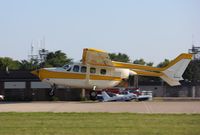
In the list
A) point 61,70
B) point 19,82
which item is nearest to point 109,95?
point 61,70

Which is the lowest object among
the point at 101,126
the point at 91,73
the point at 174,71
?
the point at 101,126

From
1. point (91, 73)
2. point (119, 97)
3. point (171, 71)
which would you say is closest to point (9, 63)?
point (91, 73)

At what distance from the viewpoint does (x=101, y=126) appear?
1480cm

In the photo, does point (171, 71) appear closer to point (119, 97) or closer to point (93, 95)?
point (119, 97)

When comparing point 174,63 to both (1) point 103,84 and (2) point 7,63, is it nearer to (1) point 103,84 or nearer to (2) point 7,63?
(1) point 103,84

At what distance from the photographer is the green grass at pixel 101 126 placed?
528 inches

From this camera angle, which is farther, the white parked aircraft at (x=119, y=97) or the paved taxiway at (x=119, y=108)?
the white parked aircraft at (x=119, y=97)

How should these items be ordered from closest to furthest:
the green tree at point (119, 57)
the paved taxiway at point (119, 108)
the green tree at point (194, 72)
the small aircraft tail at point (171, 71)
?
the paved taxiway at point (119, 108), the small aircraft tail at point (171, 71), the green tree at point (194, 72), the green tree at point (119, 57)

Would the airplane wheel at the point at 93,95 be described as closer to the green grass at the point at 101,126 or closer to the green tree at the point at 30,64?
the green grass at the point at 101,126

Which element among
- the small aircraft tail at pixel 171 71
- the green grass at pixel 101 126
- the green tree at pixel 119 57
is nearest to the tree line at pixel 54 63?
the green tree at pixel 119 57

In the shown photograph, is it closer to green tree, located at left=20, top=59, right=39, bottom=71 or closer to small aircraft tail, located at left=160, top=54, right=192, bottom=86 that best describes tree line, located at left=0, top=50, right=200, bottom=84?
green tree, located at left=20, top=59, right=39, bottom=71

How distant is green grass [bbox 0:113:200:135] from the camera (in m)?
13.4

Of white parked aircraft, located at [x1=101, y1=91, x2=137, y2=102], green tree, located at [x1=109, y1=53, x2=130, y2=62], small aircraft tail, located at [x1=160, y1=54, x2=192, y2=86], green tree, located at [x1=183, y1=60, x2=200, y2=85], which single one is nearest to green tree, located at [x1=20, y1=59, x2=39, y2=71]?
green tree, located at [x1=109, y1=53, x2=130, y2=62]

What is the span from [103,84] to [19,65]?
77.4m
